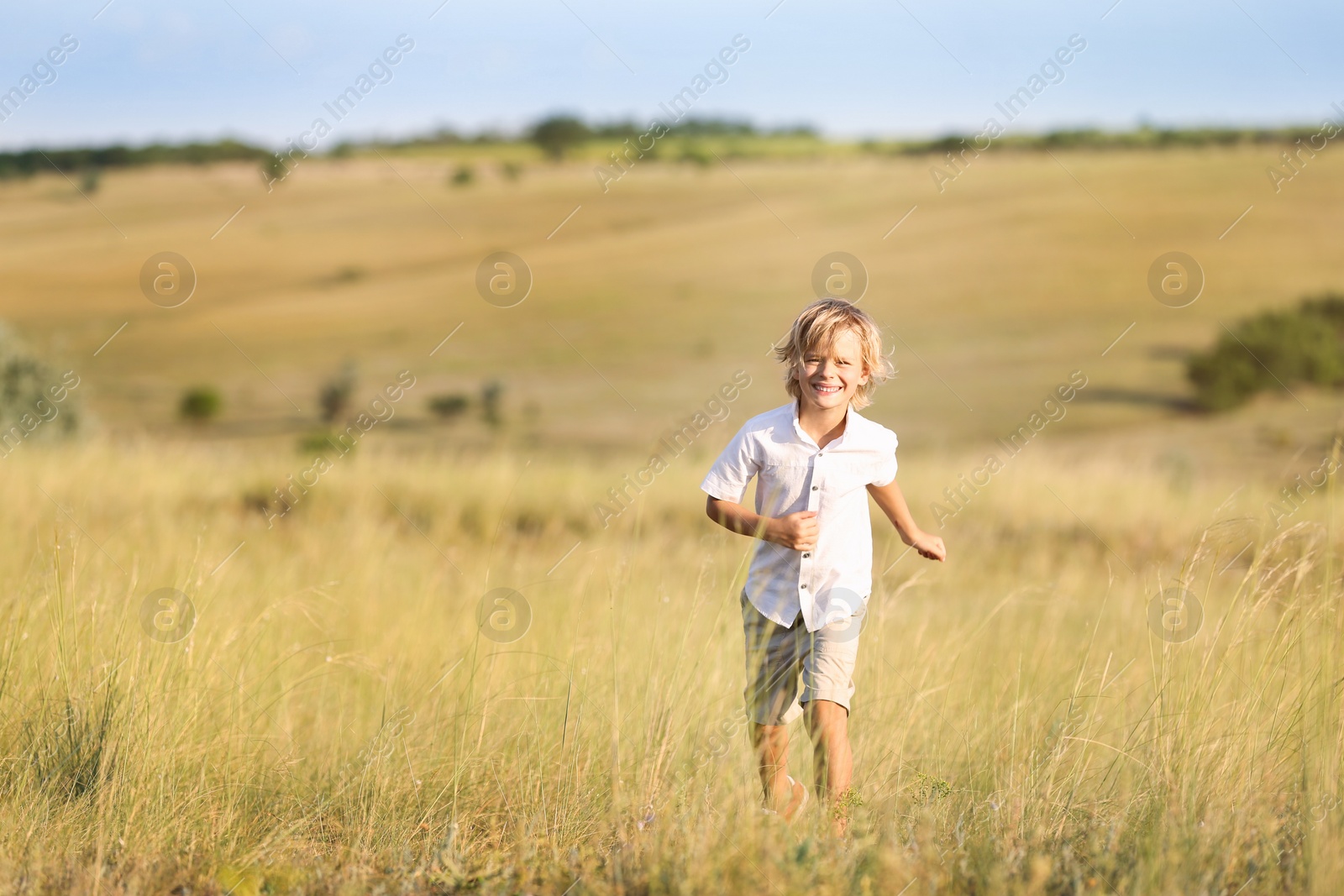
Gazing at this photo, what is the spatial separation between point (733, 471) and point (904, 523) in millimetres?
602

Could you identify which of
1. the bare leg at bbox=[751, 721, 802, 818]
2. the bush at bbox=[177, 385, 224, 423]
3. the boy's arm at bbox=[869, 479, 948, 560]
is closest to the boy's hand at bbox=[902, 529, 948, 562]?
the boy's arm at bbox=[869, 479, 948, 560]

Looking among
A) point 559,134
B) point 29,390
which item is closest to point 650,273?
point 559,134

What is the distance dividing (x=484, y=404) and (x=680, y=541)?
32544mm

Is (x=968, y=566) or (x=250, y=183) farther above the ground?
(x=250, y=183)

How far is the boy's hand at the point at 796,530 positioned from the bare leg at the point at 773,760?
0.69 metres

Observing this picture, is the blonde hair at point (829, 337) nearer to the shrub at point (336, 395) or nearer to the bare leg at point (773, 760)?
the bare leg at point (773, 760)

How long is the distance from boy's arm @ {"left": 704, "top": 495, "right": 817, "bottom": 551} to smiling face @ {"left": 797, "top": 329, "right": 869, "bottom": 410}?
39cm

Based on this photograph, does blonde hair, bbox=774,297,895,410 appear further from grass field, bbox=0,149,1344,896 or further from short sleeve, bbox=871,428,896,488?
grass field, bbox=0,149,1344,896

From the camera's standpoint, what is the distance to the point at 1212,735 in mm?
3789

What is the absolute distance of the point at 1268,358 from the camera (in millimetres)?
41594

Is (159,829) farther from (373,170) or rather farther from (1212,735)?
(373,170)

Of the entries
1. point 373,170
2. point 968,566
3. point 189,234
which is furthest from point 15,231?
point 968,566

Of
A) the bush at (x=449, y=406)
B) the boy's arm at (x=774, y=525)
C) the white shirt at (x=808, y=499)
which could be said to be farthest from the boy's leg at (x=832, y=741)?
the bush at (x=449, y=406)

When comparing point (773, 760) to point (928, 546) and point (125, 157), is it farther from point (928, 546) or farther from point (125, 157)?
point (125, 157)
